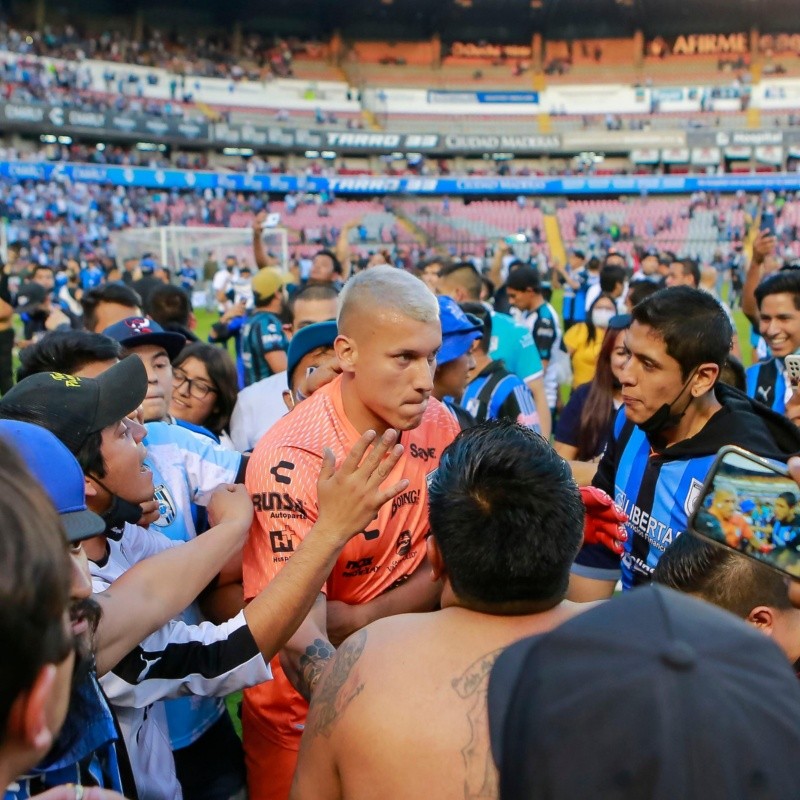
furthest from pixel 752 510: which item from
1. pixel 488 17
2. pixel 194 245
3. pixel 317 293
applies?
pixel 488 17

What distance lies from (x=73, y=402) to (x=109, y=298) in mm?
3638

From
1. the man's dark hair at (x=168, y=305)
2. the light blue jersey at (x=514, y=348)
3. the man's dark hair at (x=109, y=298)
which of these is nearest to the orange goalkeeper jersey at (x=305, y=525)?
the man's dark hair at (x=109, y=298)

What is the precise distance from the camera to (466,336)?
13.2 feet

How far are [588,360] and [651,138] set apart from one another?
165 feet

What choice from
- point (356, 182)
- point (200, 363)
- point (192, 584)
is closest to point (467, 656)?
point (192, 584)

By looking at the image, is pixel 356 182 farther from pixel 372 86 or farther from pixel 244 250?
pixel 244 250

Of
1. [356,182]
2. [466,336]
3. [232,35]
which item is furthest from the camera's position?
[232,35]

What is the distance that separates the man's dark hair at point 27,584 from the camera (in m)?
1.06

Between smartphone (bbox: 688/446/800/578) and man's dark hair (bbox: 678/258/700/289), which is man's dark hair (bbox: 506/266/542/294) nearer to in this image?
man's dark hair (bbox: 678/258/700/289)

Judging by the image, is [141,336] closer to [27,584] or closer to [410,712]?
[410,712]

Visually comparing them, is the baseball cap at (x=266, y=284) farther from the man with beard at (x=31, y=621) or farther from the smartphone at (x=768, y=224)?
the man with beard at (x=31, y=621)

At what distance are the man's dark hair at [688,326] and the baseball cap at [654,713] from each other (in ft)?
6.97

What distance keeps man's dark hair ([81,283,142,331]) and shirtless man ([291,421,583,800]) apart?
14.0ft

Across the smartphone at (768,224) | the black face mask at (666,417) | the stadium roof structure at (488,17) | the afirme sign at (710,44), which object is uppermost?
the stadium roof structure at (488,17)
